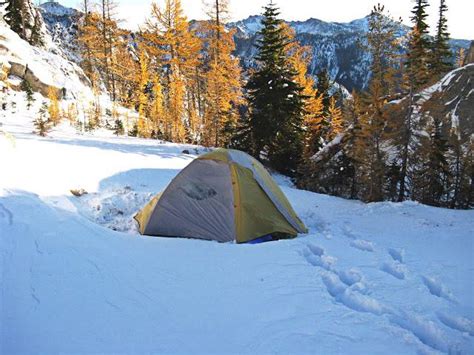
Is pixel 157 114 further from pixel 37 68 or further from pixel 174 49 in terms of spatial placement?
pixel 37 68

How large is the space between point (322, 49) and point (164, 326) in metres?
129

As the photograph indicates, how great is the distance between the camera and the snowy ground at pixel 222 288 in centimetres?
256

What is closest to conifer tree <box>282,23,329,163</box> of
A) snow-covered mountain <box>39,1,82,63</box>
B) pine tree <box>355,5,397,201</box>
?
pine tree <box>355,5,397,201</box>

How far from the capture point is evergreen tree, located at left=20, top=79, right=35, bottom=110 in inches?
630

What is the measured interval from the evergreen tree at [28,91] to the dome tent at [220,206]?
44.5ft

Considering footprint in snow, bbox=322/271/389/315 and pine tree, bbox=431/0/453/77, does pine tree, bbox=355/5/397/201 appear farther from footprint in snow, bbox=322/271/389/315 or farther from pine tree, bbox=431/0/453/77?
pine tree, bbox=431/0/453/77

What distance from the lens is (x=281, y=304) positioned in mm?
3191

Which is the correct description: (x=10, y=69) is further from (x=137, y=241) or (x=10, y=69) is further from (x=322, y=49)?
(x=322, y=49)

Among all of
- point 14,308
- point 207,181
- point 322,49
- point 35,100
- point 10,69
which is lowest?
point 14,308

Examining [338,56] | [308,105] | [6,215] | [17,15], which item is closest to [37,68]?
[17,15]

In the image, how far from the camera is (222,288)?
3.48 m

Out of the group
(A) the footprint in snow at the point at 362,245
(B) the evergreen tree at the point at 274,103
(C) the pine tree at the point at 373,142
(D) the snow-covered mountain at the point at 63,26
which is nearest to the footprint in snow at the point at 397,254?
(A) the footprint in snow at the point at 362,245

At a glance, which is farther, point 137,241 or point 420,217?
point 420,217

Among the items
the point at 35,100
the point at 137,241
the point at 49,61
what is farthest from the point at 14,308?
the point at 49,61
